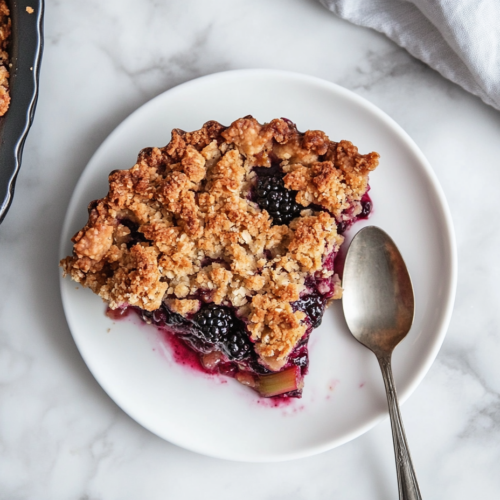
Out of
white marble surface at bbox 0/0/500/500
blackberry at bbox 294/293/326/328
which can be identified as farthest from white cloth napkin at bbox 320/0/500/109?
blackberry at bbox 294/293/326/328

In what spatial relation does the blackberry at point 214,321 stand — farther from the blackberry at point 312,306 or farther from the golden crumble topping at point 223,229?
the blackberry at point 312,306

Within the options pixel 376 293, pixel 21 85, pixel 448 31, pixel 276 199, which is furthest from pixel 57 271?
pixel 448 31

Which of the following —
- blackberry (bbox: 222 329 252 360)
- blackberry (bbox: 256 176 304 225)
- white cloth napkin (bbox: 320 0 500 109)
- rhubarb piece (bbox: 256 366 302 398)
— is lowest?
rhubarb piece (bbox: 256 366 302 398)

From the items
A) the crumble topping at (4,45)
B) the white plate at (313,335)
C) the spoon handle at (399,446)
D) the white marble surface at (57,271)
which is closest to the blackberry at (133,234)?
the white plate at (313,335)

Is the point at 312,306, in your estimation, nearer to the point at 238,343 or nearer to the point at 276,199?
the point at 238,343

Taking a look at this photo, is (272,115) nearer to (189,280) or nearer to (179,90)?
(179,90)

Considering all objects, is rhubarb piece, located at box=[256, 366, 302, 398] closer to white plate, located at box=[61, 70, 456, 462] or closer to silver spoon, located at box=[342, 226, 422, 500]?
white plate, located at box=[61, 70, 456, 462]
